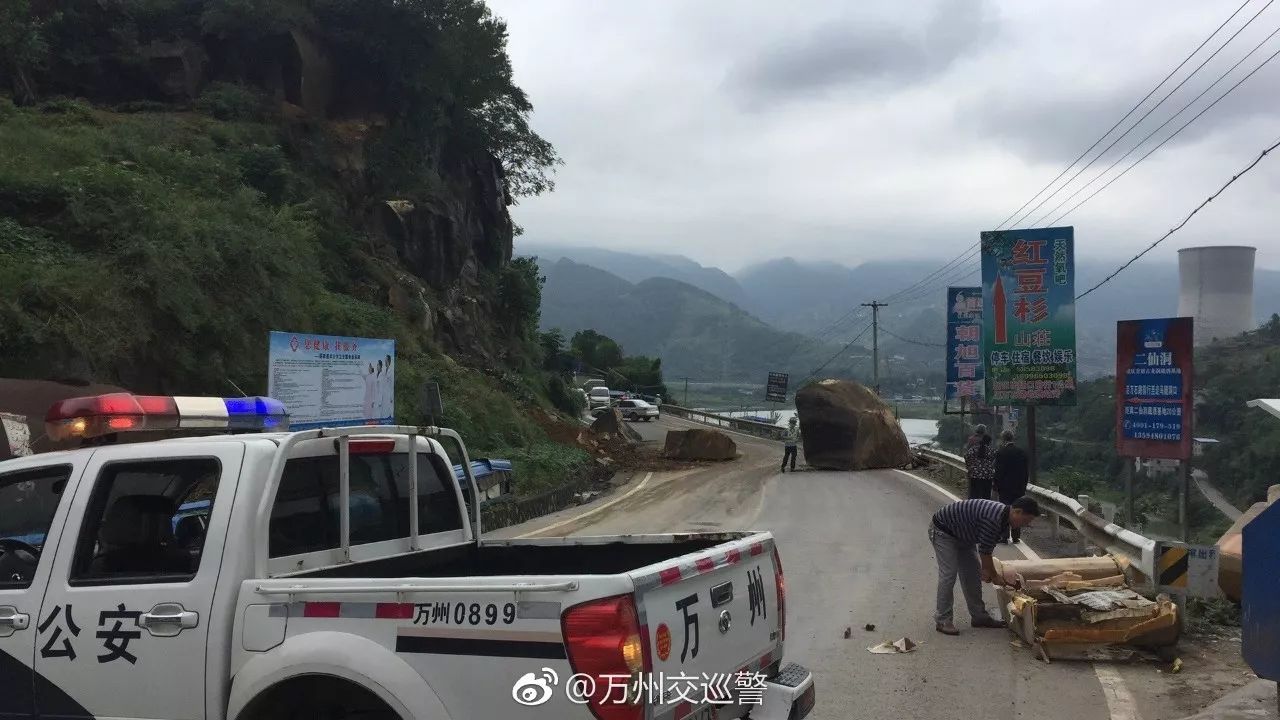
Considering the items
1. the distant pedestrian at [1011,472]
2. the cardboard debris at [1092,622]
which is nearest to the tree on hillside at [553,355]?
the distant pedestrian at [1011,472]

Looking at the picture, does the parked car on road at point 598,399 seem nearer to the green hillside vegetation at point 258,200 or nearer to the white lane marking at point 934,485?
the green hillside vegetation at point 258,200

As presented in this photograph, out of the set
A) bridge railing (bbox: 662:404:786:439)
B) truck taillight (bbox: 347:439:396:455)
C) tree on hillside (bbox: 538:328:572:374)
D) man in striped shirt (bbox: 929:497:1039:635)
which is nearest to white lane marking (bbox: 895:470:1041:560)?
man in striped shirt (bbox: 929:497:1039:635)

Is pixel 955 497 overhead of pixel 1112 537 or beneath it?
beneath

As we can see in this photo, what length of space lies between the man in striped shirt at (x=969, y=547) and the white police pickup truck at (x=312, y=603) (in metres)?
3.95

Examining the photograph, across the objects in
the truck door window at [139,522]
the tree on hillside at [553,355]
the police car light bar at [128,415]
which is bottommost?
the truck door window at [139,522]

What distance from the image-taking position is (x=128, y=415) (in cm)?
459

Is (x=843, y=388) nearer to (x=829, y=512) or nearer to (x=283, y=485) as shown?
(x=829, y=512)

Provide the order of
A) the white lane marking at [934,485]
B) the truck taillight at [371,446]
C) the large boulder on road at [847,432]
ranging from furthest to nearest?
the large boulder on road at [847,432] < the white lane marking at [934,485] < the truck taillight at [371,446]

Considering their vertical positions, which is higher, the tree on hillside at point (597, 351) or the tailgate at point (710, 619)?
the tree on hillside at point (597, 351)

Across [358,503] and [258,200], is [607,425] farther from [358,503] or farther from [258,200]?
[358,503]

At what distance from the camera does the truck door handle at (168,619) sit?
12.8 feet

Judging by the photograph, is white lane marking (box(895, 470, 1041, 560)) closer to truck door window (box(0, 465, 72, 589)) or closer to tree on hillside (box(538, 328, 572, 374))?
truck door window (box(0, 465, 72, 589))

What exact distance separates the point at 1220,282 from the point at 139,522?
69410 millimetres
